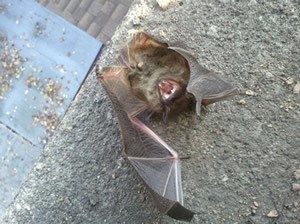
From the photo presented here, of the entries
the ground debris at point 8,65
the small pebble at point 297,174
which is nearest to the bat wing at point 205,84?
the small pebble at point 297,174

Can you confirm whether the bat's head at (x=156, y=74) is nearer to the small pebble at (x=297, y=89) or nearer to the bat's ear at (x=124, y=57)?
the bat's ear at (x=124, y=57)

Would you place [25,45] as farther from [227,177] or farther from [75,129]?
[227,177]

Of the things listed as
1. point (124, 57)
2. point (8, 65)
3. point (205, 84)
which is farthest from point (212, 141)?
point (8, 65)

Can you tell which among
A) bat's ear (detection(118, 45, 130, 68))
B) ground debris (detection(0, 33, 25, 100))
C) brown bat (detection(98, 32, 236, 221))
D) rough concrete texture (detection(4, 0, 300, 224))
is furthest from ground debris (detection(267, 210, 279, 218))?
ground debris (detection(0, 33, 25, 100))

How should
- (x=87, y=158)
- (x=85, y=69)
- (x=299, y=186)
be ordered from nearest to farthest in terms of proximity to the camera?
(x=299, y=186) < (x=87, y=158) < (x=85, y=69)

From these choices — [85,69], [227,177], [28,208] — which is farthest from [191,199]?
[85,69]

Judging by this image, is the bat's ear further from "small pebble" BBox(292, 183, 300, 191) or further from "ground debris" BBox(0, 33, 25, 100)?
"ground debris" BBox(0, 33, 25, 100)

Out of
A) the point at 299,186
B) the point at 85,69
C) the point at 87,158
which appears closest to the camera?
the point at 299,186

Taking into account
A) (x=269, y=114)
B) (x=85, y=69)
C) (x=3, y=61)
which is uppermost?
(x=269, y=114)
